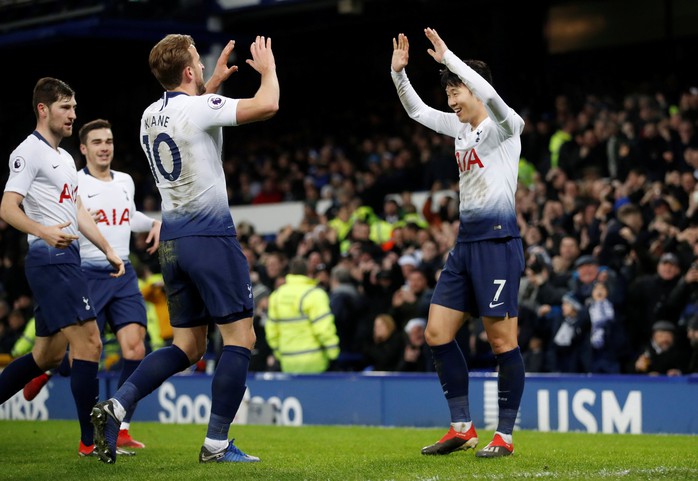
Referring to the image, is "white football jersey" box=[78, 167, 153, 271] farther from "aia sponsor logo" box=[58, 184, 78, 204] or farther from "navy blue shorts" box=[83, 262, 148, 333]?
"aia sponsor logo" box=[58, 184, 78, 204]

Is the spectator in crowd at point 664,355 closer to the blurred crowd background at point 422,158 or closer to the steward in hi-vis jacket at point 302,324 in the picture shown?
the blurred crowd background at point 422,158

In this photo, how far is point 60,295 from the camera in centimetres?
810

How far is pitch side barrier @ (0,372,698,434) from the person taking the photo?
1114cm

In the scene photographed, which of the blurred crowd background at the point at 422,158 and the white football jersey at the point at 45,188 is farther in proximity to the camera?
the blurred crowd background at the point at 422,158

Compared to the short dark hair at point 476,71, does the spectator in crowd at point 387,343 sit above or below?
below

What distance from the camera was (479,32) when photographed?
79.4 ft

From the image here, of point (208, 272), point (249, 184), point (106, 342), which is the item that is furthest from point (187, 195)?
point (249, 184)

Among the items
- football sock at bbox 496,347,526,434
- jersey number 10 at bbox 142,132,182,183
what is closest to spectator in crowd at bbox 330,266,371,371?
football sock at bbox 496,347,526,434

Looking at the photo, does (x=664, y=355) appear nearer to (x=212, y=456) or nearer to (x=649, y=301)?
(x=649, y=301)

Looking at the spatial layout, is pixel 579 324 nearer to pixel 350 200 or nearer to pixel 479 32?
pixel 350 200

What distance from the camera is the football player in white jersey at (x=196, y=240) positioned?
7.06 m

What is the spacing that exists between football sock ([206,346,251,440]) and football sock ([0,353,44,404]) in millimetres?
1991

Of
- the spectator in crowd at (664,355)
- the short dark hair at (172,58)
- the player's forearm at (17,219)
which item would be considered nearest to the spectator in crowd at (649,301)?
the spectator in crowd at (664,355)

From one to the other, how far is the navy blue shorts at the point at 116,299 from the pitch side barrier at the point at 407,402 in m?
4.07
